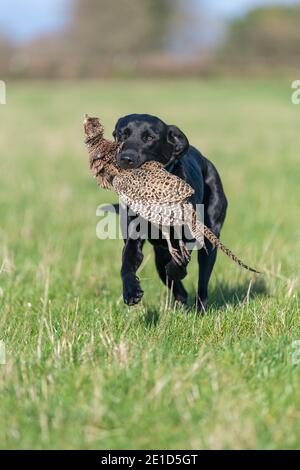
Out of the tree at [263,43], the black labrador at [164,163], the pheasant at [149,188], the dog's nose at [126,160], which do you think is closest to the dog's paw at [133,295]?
the black labrador at [164,163]

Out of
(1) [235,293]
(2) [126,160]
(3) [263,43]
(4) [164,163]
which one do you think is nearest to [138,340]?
(2) [126,160]

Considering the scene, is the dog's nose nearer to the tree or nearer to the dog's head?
the dog's head

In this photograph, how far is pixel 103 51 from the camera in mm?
83812

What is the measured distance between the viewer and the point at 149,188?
4.18 metres

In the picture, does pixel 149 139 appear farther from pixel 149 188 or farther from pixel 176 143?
pixel 149 188

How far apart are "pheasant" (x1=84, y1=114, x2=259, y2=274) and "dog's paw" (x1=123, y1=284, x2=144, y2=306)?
341mm

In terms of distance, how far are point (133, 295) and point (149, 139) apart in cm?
102

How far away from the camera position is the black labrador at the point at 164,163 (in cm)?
465

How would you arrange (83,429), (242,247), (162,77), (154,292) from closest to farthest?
1. (83,429)
2. (154,292)
3. (242,247)
4. (162,77)

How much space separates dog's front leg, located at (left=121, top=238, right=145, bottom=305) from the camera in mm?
4508

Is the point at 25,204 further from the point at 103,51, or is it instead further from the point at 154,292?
the point at 103,51

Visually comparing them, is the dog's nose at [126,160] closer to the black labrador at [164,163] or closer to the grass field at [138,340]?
the black labrador at [164,163]
